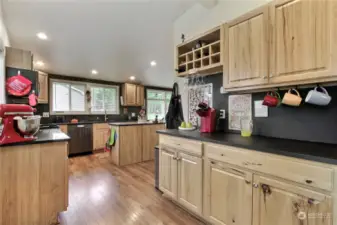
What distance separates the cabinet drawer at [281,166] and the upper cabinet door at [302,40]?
26.2 inches

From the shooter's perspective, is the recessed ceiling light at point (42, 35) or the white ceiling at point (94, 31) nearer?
the white ceiling at point (94, 31)

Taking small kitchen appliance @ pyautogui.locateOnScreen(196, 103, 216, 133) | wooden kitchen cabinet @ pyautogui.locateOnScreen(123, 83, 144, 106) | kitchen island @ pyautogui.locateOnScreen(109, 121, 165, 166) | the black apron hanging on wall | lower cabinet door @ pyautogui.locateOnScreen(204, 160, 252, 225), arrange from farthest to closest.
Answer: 1. wooden kitchen cabinet @ pyautogui.locateOnScreen(123, 83, 144, 106)
2. kitchen island @ pyautogui.locateOnScreen(109, 121, 165, 166)
3. the black apron hanging on wall
4. small kitchen appliance @ pyautogui.locateOnScreen(196, 103, 216, 133)
5. lower cabinet door @ pyautogui.locateOnScreen(204, 160, 252, 225)

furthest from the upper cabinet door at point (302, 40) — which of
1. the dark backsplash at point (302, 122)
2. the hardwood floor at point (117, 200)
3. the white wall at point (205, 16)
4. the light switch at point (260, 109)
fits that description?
the hardwood floor at point (117, 200)

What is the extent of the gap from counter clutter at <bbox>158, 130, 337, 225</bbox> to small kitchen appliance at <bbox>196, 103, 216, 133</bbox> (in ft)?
1.30

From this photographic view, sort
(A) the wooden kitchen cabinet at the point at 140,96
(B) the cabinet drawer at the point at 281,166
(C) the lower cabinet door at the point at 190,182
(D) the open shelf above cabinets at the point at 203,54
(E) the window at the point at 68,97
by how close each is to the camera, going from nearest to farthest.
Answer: (B) the cabinet drawer at the point at 281,166
(C) the lower cabinet door at the point at 190,182
(D) the open shelf above cabinets at the point at 203,54
(E) the window at the point at 68,97
(A) the wooden kitchen cabinet at the point at 140,96

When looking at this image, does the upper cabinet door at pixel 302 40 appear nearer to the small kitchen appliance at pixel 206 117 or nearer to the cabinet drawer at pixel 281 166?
the cabinet drawer at pixel 281 166

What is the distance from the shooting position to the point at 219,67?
2.12 meters

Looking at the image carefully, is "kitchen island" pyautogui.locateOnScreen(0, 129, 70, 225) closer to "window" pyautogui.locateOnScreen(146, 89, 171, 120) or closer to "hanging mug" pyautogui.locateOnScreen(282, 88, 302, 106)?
"hanging mug" pyautogui.locateOnScreen(282, 88, 302, 106)

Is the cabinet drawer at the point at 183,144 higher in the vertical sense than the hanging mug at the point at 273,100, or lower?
lower

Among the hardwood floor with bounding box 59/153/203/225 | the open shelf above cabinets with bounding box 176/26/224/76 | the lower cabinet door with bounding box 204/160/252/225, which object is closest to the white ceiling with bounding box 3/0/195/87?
the open shelf above cabinets with bounding box 176/26/224/76

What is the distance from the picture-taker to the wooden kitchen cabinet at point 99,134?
17.1 ft

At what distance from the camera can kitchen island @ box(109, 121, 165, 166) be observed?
3.94 m

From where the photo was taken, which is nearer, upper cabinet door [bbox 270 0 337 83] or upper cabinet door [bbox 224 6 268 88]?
upper cabinet door [bbox 270 0 337 83]

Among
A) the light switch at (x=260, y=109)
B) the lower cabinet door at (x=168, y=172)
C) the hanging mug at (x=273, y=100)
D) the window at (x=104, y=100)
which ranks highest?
the window at (x=104, y=100)
